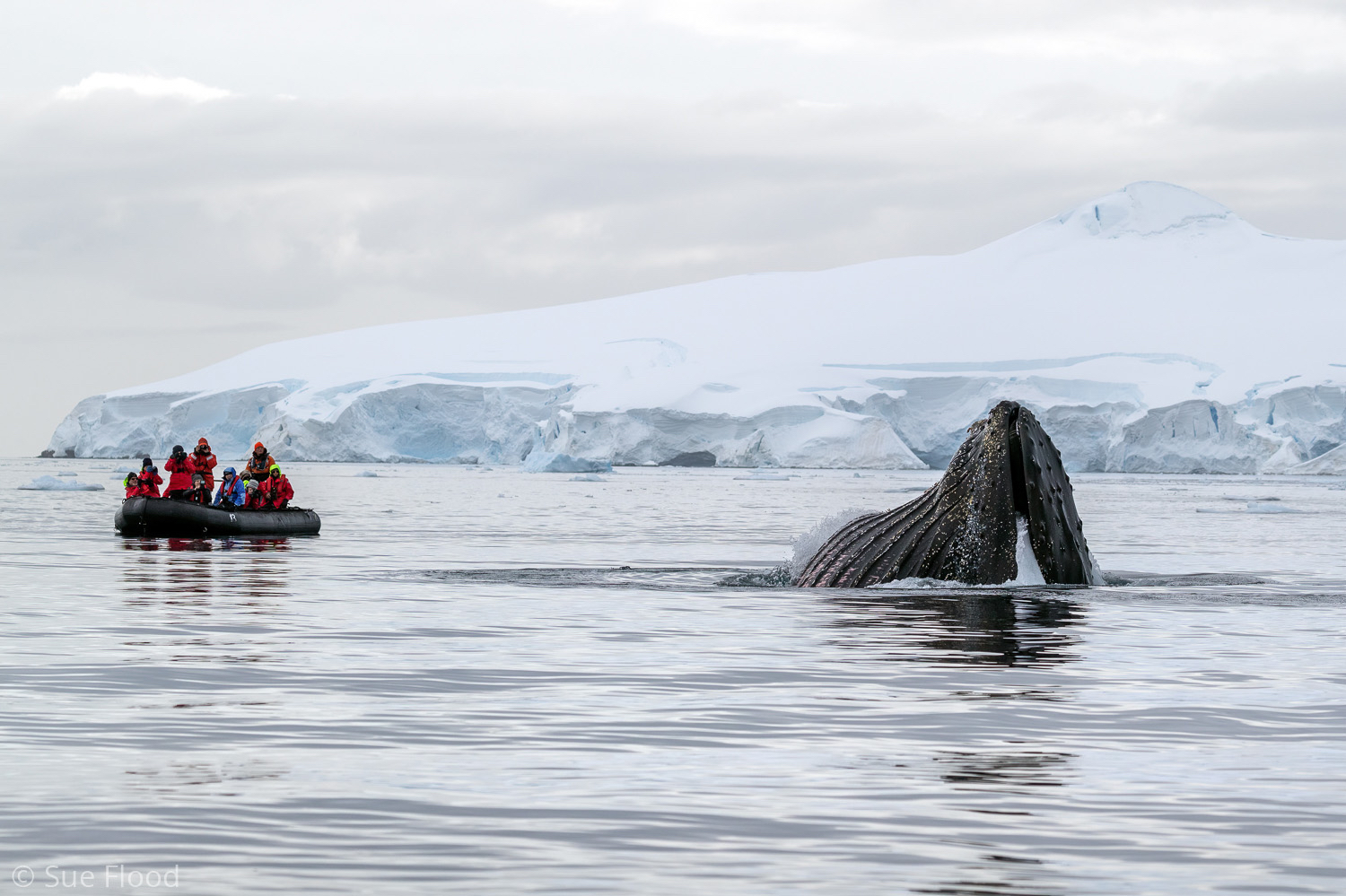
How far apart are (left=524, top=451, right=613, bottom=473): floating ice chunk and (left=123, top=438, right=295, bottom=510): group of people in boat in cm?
5399

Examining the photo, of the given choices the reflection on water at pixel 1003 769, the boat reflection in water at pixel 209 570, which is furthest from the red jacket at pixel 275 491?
the reflection on water at pixel 1003 769

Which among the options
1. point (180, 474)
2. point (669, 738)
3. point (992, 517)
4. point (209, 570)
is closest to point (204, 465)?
point (180, 474)

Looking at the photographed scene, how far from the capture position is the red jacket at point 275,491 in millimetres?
30562

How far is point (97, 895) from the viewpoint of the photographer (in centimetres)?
484

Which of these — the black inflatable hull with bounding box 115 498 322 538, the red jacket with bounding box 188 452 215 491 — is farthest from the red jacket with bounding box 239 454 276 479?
the black inflatable hull with bounding box 115 498 322 538

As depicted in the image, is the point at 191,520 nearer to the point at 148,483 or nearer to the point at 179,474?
the point at 179,474

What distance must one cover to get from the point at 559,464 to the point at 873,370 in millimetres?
39270

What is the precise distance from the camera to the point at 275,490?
30.8 meters

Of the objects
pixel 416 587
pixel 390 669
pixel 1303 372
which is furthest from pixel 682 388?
pixel 390 669

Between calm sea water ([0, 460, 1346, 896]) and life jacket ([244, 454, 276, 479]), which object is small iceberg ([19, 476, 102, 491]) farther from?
calm sea water ([0, 460, 1346, 896])

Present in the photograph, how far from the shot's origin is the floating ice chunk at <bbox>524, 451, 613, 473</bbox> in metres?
86.8

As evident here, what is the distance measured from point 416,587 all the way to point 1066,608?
6921mm

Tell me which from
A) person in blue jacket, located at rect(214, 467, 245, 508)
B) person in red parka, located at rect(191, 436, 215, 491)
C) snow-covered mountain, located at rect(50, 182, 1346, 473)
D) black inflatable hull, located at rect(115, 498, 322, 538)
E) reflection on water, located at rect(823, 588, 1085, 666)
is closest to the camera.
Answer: reflection on water, located at rect(823, 588, 1085, 666)

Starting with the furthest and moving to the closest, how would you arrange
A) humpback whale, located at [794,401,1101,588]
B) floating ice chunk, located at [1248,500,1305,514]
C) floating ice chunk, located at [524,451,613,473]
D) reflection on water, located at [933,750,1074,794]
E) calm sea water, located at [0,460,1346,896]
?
floating ice chunk, located at [524,451,613,473]
floating ice chunk, located at [1248,500,1305,514]
humpback whale, located at [794,401,1101,588]
reflection on water, located at [933,750,1074,794]
calm sea water, located at [0,460,1346,896]
